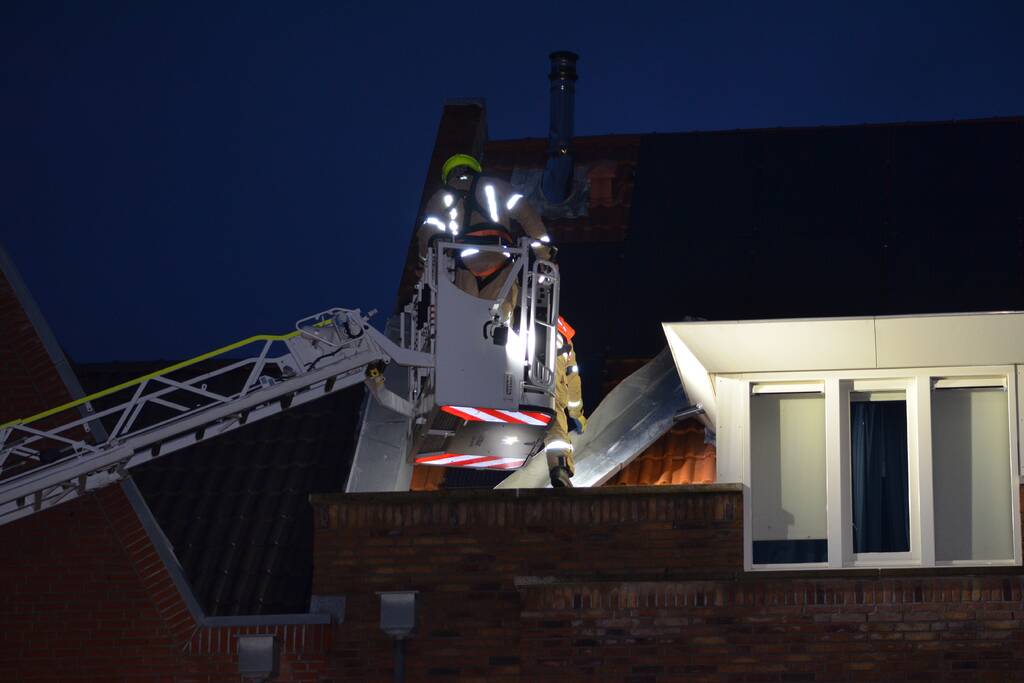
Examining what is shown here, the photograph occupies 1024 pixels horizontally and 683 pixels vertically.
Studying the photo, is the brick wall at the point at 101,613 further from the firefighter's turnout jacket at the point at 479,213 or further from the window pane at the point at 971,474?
the window pane at the point at 971,474

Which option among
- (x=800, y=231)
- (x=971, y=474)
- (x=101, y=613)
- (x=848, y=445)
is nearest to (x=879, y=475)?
(x=848, y=445)

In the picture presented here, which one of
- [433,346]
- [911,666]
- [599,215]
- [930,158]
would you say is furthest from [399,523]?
[930,158]

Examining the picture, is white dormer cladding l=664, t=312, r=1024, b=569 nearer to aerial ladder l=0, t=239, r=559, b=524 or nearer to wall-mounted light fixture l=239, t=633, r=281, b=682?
aerial ladder l=0, t=239, r=559, b=524

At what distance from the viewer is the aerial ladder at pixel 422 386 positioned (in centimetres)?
1789

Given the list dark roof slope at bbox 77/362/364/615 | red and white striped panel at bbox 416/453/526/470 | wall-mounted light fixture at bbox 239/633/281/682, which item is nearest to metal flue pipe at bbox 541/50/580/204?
dark roof slope at bbox 77/362/364/615

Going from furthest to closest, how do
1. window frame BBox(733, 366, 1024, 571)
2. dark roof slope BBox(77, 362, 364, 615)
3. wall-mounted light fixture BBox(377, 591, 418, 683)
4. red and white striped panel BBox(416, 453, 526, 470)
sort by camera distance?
1. dark roof slope BBox(77, 362, 364, 615)
2. red and white striped panel BBox(416, 453, 526, 470)
3. wall-mounted light fixture BBox(377, 591, 418, 683)
4. window frame BBox(733, 366, 1024, 571)

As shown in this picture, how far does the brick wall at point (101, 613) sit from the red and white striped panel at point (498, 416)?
2.35m

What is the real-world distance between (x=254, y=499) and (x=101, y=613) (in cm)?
206

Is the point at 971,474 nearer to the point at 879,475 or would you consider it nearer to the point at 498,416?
the point at 879,475

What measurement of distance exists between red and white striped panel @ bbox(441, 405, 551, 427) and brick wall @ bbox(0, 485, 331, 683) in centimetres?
235

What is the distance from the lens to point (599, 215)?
23.7 meters

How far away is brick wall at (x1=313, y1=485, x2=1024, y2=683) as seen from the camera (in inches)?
662

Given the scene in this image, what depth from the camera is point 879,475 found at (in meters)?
17.9

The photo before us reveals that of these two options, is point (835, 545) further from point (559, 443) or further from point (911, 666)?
point (559, 443)
